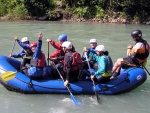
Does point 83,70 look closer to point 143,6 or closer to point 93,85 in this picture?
point 93,85

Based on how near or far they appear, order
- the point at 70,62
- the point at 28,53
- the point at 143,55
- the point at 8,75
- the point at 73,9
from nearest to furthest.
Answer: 1. the point at 70,62
2. the point at 8,75
3. the point at 28,53
4. the point at 143,55
5. the point at 73,9

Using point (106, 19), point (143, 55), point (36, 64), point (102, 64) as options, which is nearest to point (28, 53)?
point (36, 64)

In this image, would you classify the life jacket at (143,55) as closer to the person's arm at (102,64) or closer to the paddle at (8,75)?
the person's arm at (102,64)

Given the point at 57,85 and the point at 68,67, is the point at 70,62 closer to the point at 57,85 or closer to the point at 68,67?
the point at 68,67

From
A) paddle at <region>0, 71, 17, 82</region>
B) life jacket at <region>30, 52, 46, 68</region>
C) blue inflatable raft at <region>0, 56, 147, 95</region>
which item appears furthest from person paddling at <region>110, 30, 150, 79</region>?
paddle at <region>0, 71, 17, 82</region>

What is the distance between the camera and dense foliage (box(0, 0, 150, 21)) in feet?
69.5

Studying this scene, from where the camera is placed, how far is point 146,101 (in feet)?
20.9

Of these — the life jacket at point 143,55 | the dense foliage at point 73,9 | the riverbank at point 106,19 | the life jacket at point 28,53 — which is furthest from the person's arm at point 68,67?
the dense foliage at point 73,9

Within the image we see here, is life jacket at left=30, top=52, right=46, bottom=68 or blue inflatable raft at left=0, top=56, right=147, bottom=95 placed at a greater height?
life jacket at left=30, top=52, right=46, bottom=68

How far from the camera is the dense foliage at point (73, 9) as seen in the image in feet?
69.5

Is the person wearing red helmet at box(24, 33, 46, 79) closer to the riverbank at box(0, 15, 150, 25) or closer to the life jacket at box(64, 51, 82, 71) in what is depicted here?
the life jacket at box(64, 51, 82, 71)

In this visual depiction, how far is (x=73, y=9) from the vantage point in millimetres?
22234

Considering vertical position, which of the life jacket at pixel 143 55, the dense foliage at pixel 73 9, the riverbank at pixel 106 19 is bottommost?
the riverbank at pixel 106 19

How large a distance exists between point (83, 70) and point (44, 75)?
817mm
